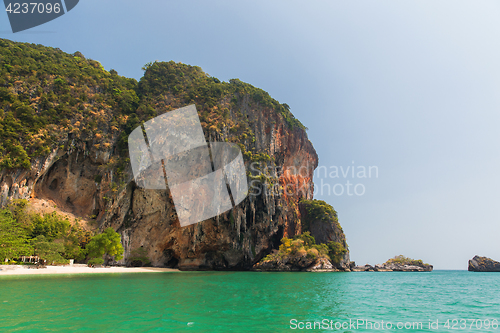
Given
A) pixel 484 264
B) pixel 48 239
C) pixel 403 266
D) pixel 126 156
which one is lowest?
pixel 403 266

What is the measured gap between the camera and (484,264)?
288 ft

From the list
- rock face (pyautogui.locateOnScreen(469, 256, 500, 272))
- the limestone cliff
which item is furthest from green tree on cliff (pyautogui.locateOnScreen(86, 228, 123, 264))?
rock face (pyautogui.locateOnScreen(469, 256, 500, 272))

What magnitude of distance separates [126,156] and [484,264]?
378 ft

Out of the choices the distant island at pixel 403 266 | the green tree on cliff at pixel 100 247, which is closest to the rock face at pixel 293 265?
the green tree on cliff at pixel 100 247

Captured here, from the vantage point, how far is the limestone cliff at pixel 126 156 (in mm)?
34625

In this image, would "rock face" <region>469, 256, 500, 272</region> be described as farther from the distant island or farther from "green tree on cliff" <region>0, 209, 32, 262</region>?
"green tree on cliff" <region>0, 209, 32, 262</region>

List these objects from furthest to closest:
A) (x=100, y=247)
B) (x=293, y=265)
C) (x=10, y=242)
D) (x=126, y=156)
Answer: (x=293, y=265) → (x=126, y=156) → (x=100, y=247) → (x=10, y=242)

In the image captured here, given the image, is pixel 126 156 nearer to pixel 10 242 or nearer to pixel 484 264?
pixel 10 242

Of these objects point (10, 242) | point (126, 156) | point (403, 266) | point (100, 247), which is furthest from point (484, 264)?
point (10, 242)

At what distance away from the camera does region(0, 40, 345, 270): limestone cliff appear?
34.6 m

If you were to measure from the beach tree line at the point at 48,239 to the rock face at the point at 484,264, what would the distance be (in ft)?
369

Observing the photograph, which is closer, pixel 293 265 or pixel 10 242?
pixel 10 242

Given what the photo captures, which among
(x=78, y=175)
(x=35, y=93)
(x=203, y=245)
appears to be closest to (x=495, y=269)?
(x=203, y=245)

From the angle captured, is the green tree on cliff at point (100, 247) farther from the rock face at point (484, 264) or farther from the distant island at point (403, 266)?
the rock face at point (484, 264)
